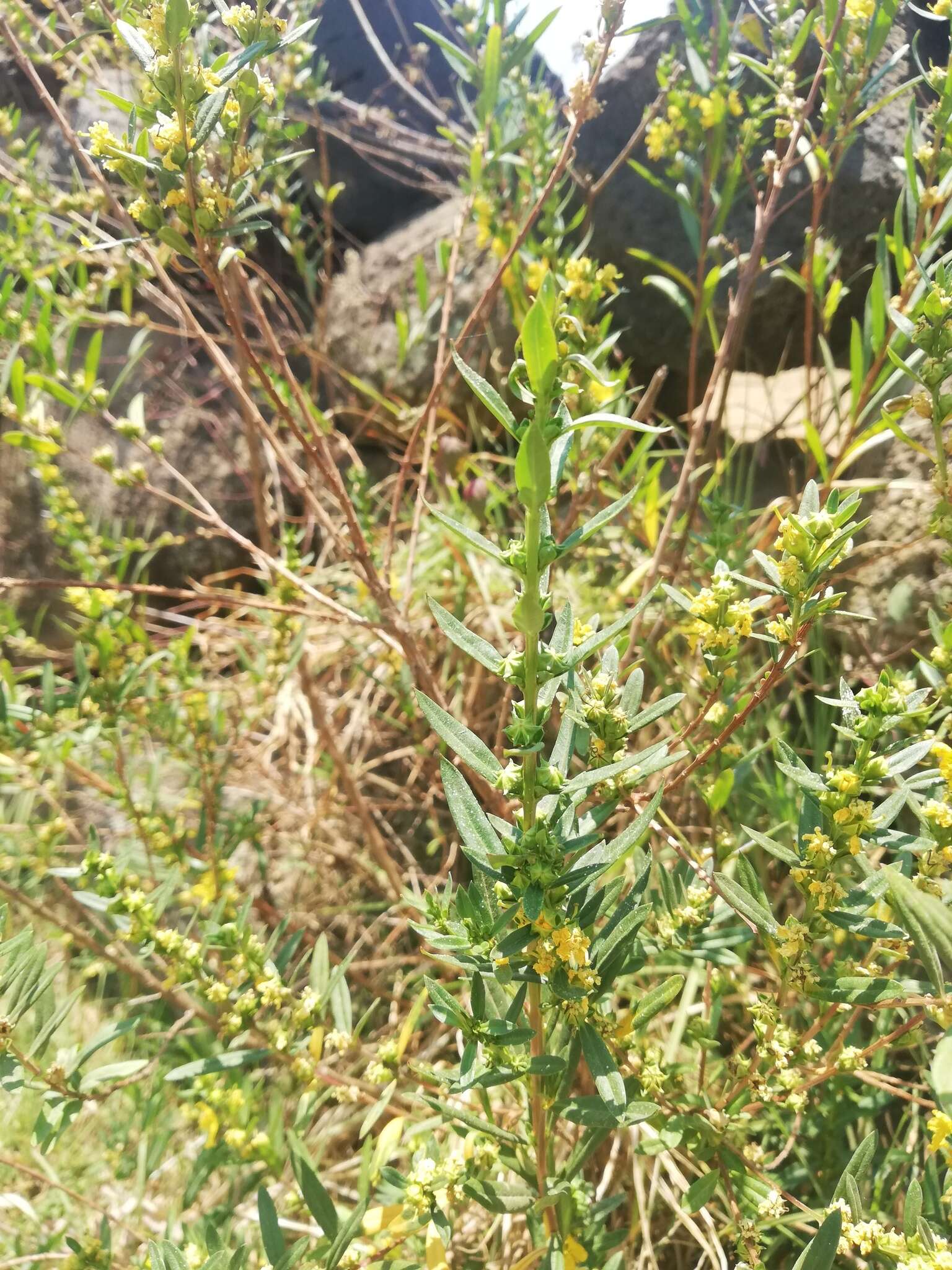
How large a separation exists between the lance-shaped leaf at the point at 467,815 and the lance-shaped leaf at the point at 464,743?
2cm

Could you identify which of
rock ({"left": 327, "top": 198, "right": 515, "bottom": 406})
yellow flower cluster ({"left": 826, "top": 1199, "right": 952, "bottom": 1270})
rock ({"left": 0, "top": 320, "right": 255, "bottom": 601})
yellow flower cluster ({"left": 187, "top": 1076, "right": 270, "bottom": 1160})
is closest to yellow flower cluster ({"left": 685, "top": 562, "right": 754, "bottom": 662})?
yellow flower cluster ({"left": 826, "top": 1199, "right": 952, "bottom": 1270})

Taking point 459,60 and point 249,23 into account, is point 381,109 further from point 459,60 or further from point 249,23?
point 249,23

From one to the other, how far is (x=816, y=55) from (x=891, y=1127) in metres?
2.05

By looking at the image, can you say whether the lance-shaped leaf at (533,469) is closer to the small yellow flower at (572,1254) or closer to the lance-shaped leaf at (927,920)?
the lance-shaped leaf at (927,920)

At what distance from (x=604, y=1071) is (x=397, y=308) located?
8.08 ft

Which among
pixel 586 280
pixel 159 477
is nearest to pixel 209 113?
pixel 586 280

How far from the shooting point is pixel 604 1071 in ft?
2.10

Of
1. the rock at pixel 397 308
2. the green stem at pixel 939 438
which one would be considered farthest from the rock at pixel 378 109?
the green stem at pixel 939 438

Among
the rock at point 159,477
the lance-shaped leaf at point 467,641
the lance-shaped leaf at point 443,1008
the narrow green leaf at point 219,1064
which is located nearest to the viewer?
the lance-shaped leaf at point 467,641

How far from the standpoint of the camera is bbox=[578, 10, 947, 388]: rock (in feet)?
6.07

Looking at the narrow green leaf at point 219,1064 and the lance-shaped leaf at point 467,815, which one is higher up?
the lance-shaped leaf at point 467,815

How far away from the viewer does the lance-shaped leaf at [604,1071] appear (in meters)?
0.61

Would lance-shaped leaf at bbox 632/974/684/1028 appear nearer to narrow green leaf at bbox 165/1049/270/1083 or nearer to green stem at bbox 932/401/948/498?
narrow green leaf at bbox 165/1049/270/1083

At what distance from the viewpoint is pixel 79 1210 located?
133 cm
